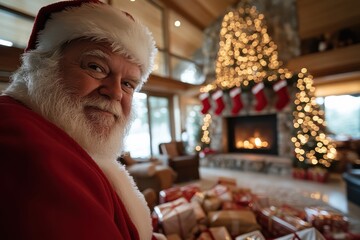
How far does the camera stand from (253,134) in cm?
473

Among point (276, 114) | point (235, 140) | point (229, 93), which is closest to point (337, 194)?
point (276, 114)

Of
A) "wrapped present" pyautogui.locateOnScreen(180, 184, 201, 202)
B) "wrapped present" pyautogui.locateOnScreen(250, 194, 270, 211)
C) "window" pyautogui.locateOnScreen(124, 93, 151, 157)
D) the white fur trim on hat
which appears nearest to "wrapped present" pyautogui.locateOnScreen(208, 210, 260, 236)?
"wrapped present" pyautogui.locateOnScreen(250, 194, 270, 211)

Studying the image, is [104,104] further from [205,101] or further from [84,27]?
[205,101]

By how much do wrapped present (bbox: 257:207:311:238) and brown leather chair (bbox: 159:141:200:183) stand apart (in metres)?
2.38

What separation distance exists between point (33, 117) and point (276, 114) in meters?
4.67

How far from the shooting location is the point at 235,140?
508 cm

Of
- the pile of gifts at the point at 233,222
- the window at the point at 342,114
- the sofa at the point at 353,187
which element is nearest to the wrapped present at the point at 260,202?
the pile of gifts at the point at 233,222

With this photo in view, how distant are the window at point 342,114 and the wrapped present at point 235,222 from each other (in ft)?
17.5

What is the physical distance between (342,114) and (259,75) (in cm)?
325

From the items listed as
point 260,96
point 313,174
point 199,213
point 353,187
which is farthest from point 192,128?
point 199,213

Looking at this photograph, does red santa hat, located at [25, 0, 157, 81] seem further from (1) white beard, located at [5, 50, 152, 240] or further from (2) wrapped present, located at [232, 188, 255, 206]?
(2) wrapped present, located at [232, 188, 255, 206]

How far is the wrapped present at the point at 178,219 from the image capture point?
109cm

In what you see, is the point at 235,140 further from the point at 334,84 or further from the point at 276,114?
the point at 334,84

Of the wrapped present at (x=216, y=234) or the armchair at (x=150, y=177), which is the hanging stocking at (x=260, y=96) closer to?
the armchair at (x=150, y=177)
